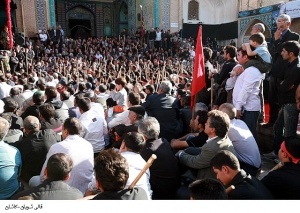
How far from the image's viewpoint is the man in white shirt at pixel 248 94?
13.4 feet

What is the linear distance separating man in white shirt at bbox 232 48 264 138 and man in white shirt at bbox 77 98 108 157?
6.21ft

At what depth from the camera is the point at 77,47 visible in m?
16.9

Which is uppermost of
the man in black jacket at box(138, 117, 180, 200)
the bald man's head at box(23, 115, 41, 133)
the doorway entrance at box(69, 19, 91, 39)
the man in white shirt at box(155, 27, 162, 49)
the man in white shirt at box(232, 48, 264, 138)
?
the doorway entrance at box(69, 19, 91, 39)

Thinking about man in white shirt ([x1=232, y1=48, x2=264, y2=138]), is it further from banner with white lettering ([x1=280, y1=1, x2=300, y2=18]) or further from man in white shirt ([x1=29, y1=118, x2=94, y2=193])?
banner with white lettering ([x1=280, y1=1, x2=300, y2=18])

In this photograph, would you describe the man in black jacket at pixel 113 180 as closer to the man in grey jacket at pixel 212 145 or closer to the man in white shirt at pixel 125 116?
the man in grey jacket at pixel 212 145

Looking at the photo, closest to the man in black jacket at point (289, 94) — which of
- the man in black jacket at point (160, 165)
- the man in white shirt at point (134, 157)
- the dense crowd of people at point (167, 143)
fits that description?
the dense crowd of people at point (167, 143)

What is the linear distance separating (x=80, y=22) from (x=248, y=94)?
2256cm

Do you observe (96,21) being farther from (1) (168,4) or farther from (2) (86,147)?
(2) (86,147)

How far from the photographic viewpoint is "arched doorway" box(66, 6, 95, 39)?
24.1 meters

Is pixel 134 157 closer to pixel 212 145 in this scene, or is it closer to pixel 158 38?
pixel 212 145

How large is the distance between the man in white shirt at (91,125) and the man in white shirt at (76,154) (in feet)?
3.43

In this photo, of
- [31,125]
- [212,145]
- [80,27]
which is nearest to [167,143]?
[212,145]

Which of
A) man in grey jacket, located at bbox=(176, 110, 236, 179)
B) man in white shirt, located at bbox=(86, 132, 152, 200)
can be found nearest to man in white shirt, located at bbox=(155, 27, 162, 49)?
man in grey jacket, located at bbox=(176, 110, 236, 179)

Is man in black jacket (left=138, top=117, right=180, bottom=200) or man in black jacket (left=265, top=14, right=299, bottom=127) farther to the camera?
man in black jacket (left=265, top=14, right=299, bottom=127)
